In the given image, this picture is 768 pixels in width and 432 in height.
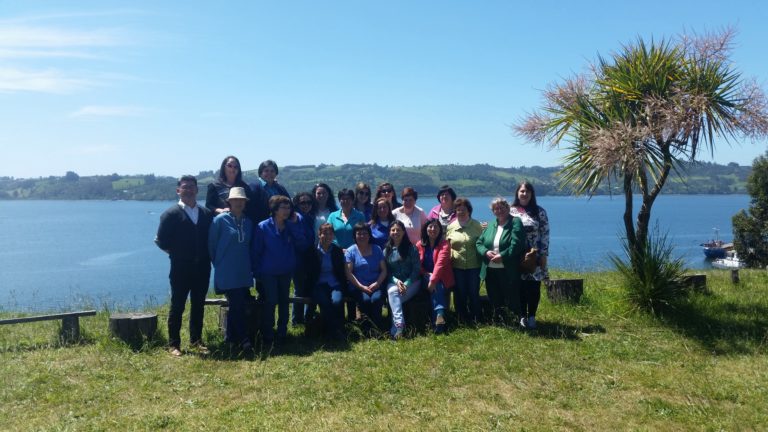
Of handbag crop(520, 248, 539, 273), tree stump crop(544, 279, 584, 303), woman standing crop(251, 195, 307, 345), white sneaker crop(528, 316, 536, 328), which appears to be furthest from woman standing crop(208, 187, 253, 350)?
tree stump crop(544, 279, 584, 303)

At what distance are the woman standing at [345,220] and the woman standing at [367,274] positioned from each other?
38 cm

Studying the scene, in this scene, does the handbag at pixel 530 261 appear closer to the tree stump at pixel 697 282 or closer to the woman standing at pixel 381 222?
the woman standing at pixel 381 222

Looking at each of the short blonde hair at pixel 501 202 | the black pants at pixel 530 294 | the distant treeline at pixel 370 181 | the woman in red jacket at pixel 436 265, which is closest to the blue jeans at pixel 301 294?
the woman in red jacket at pixel 436 265

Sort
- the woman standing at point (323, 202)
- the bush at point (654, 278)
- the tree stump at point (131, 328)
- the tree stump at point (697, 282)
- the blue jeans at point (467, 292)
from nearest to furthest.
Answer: the tree stump at point (131, 328)
the blue jeans at point (467, 292)
the bush at point (654, 278)
the woman standing at point (323, 202)
the tree stump at point (697, 282)

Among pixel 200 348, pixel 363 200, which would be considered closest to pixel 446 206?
pixel 363 200

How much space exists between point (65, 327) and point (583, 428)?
6006 mm

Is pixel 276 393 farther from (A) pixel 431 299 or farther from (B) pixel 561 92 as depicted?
(B) pixel 561 92

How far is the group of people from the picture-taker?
6555 millimetres

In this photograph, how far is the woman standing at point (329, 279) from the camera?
7.11m

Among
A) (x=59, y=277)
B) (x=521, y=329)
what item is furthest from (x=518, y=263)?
(x=59, y=277)

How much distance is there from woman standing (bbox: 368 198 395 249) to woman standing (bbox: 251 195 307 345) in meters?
1.23

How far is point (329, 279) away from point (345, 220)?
36.4 inches

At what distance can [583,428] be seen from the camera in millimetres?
4426

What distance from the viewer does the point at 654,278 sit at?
7605 mm
